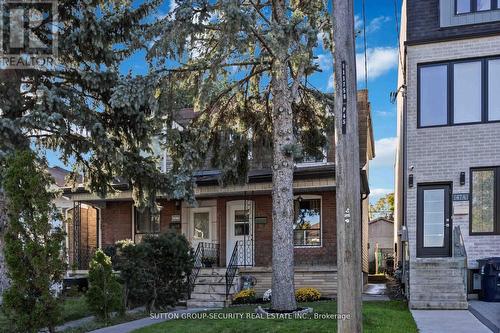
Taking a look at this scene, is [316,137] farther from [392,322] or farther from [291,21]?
[392,322]

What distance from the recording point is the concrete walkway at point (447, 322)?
7.73m

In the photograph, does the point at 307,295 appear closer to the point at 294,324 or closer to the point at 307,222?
the point at 307,222

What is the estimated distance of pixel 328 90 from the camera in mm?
13234

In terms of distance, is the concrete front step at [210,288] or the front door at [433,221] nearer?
the front door at [433,221]

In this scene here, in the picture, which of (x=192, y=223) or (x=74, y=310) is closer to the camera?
(x=74, y=310)

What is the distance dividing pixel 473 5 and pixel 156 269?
1061cm

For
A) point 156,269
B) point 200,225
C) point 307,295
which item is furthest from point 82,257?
point 307,295

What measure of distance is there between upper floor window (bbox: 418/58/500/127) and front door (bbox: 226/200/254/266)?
618cm

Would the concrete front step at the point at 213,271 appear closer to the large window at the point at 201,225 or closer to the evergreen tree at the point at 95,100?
the large window at the point at 201,225

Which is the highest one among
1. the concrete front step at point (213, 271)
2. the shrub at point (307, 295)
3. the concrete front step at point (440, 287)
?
the concrete front step at point (440, 287)

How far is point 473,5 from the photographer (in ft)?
40.5

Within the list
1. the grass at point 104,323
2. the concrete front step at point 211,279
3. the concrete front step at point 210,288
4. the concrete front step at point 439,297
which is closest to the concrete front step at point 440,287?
the concrete front step at point 439,297

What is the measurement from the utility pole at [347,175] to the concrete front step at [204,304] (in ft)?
26.3

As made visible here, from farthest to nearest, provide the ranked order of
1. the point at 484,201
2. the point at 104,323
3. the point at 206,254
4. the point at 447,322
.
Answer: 1. the point at 206,254
2. the point at 484,201
3. the point at 104,323
4. the point at 447,322
